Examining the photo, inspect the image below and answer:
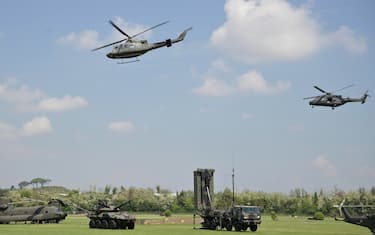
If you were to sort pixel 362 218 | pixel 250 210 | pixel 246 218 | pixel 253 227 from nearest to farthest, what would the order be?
1. pixel 362 218
2. pixel 246 218
3. pixel 253 227
4. pixel 250 210

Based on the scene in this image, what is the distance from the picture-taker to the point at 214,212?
3250 centimetres

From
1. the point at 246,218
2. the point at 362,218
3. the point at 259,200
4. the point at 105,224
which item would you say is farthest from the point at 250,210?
the point at 259,200

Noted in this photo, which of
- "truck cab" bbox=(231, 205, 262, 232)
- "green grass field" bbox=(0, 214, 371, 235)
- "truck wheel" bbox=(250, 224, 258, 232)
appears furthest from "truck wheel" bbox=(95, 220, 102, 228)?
"truck wheel" bbox=(250, 224, 258, 232)

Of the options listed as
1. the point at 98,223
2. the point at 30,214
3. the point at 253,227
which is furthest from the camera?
the point at 30,214

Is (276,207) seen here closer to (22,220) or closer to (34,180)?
(22,220)

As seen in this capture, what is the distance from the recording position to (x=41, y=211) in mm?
40719

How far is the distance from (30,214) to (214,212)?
1499 centimetres

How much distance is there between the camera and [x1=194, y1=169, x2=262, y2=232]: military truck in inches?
1193

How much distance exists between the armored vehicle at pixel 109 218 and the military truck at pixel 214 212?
14.0 ft

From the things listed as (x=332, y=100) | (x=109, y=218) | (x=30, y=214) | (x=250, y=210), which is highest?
(x=332, y=100)

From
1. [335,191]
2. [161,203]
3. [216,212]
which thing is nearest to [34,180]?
[161,203]

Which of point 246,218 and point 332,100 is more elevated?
point 332,100

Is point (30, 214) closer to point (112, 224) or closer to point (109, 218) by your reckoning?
point (109, 218)

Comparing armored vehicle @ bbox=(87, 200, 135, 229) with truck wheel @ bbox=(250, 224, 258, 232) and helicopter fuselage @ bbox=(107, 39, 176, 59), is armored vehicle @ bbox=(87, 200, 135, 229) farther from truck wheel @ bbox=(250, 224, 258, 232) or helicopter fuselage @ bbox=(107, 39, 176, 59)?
helicopter fuselage @ bbox=(107, 39, 176, 59)
